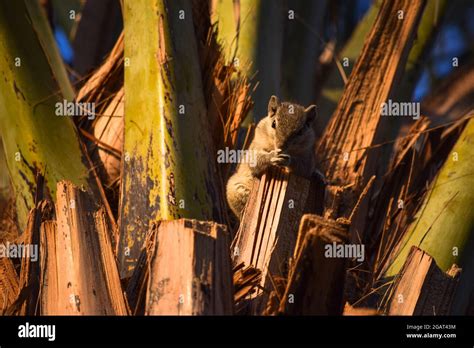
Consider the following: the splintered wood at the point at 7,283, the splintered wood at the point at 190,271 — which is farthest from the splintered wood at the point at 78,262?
the splintered wood at the point at 7,283

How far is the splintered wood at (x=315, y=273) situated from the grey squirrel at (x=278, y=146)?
2592 mm

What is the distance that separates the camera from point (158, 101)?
685 cm

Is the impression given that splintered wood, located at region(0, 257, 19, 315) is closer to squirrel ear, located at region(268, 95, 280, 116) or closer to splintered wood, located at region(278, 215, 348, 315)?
splintered wood, located at region(278, 215, 348, 315)

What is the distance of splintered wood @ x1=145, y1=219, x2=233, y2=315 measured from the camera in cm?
440

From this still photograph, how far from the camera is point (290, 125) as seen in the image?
303 inches

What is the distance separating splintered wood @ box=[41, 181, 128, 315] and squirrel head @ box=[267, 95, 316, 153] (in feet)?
8.55

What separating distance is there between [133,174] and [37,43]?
1790mm

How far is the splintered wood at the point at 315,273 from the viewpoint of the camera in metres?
4.56

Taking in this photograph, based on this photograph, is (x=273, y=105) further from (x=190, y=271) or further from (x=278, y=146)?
(x=190, y=271)

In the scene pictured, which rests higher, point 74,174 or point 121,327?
point 74,174

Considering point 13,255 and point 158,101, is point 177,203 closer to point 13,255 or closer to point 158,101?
point 158,101

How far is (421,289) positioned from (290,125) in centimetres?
273

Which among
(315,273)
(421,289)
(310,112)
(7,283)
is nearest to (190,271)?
(315,273)

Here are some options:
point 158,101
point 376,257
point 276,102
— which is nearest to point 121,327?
point 158,101
